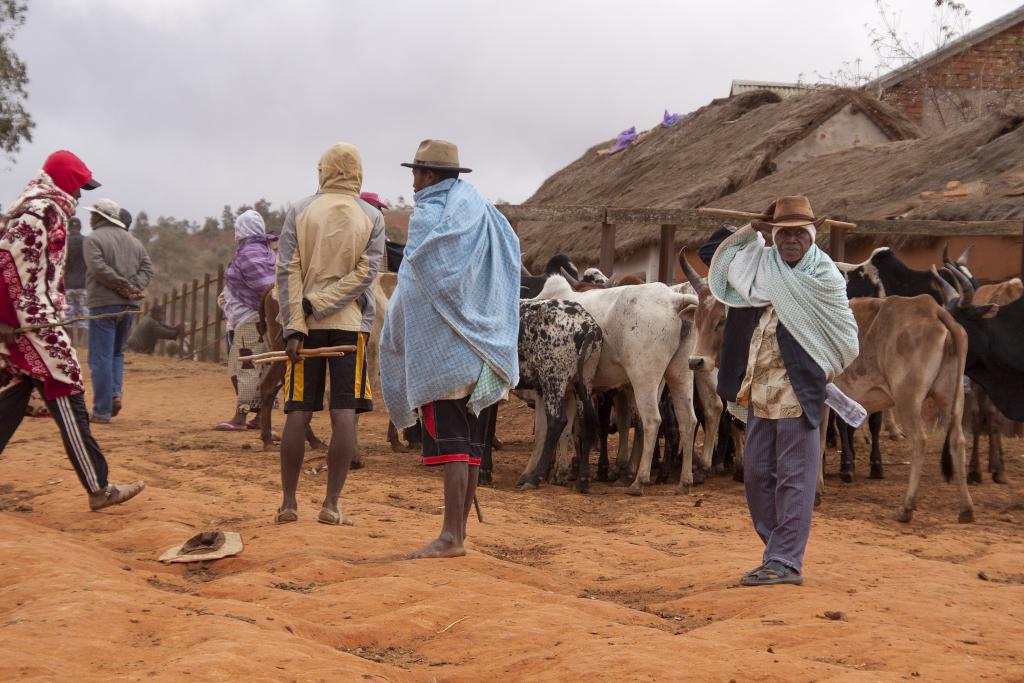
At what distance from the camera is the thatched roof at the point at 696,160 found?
18.1 metres

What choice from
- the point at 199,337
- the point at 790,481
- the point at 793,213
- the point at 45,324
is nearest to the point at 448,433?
the point at 790,481

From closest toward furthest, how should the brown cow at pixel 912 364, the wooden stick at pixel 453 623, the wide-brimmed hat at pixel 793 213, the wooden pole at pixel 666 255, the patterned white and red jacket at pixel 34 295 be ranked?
the wooden stick at pixel 453 623, the wide-brimmed hat at pixel 793 213, the patterned white and red jacket at pixel 34 295, the brown cow at pixel 912 364, the wooden pole at pixel 666 255

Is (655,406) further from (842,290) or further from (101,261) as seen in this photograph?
(101,261)

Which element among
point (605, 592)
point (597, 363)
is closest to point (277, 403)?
point (597, 363)

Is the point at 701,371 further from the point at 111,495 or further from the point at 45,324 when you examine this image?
the point at 45,324

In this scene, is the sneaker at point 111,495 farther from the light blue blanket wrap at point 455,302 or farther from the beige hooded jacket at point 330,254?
the light blue blanket wrap at point 455,302

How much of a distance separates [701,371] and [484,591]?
3.75 m

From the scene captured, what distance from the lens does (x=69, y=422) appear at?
663cm

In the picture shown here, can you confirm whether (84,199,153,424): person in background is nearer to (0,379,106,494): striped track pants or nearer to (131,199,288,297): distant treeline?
(0,379,106,494): striped track pants

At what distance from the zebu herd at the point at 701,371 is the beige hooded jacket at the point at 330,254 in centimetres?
260

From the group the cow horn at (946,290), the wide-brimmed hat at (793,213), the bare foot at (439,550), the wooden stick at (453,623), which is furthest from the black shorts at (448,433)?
the cow horn at (946,290)

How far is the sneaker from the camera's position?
6.80 meters

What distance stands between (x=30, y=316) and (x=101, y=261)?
5.19 metres

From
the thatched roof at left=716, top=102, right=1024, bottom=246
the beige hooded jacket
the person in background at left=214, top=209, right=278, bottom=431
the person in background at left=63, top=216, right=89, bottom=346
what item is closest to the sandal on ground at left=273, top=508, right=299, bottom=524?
the beige hooded jacket
